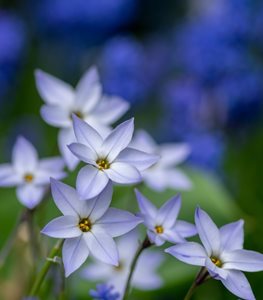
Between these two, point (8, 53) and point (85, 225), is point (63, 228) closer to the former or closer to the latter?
point (85, 225)

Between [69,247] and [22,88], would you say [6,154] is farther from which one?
[69,247]

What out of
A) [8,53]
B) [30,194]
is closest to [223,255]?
[30,194]

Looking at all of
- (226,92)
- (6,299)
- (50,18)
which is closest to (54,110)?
(6,299)

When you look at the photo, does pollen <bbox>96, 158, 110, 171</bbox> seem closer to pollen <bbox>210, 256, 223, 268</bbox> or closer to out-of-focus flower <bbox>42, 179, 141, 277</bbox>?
out-of-focus flower <bbox>42, 179, 141, 277</bbox>


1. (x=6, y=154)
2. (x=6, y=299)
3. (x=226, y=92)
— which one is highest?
(x=226, y=92)

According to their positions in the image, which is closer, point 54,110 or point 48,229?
point 48,229

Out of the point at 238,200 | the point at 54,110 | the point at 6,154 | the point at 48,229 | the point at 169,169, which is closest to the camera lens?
the point at 48,229
